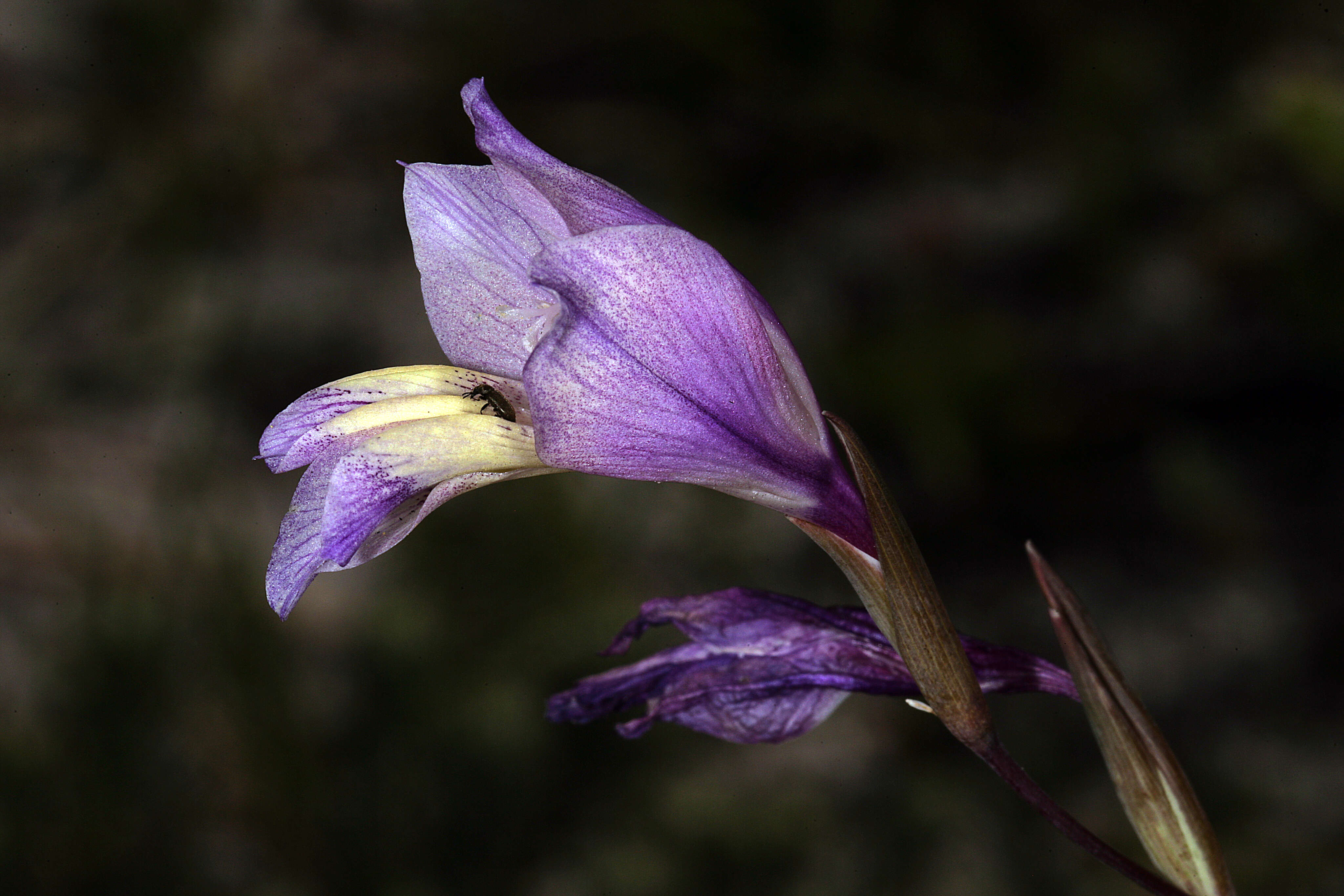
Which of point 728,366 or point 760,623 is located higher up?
point 728,366

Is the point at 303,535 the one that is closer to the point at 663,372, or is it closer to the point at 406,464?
the point at 406,464

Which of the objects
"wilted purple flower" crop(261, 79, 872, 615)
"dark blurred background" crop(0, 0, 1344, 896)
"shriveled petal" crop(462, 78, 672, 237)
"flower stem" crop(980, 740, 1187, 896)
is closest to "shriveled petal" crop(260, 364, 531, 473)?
"wilted purple flower" crop(261, 79, 872, 615)

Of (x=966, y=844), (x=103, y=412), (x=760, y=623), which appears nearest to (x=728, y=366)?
(x=760, y=623)

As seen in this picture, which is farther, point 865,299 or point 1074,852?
point 865,299

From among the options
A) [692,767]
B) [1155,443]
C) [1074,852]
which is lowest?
[1074,852]

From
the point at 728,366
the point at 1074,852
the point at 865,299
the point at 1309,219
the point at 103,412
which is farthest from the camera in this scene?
the point at 103,412

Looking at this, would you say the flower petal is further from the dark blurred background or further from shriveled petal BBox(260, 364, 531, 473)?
the dark blurred background

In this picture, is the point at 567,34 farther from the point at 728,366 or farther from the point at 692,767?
the point at 728,366
